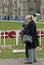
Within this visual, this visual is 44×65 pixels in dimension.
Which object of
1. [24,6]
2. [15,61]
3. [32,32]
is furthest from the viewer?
[24,6]

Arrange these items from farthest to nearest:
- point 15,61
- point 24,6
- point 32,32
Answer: point 24,6 → point 15,61 → point 32,32

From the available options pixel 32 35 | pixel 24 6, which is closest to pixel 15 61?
pixel 32 35

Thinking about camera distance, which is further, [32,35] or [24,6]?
[24,6]

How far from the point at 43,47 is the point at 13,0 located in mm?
74439

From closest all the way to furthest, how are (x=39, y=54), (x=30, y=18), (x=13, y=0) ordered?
(x=30, y=18) < (x=39, y=54) < (x=13, y=0)

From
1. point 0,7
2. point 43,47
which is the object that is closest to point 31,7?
point 0,7

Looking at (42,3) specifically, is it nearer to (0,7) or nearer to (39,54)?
(0,7)

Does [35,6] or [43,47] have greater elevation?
[43,47]

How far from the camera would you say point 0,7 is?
8606 cm

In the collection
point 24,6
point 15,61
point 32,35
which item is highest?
point 32,35

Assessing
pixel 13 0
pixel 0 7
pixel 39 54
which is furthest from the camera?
pixel 13 0

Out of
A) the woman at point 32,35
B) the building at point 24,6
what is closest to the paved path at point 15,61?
the woman at point 32,35

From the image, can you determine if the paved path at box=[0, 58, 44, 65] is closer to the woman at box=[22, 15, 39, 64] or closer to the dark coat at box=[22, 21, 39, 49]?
the woman at box=[22, 15, 39, 64]

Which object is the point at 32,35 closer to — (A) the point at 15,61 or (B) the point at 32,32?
(B) the point at 32,32
